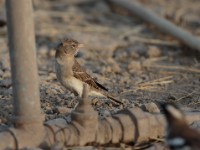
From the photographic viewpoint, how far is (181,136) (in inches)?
202

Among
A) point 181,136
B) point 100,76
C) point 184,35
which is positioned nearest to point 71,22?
point 184,35

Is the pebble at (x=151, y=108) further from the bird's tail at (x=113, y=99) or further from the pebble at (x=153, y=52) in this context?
the pebble at (x=153, y=52)

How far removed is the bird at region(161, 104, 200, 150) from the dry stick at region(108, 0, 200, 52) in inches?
199

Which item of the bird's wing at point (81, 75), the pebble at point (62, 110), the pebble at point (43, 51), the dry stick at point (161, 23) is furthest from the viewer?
the dry stick at point (161, 23)

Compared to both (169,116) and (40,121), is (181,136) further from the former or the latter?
(40,121)

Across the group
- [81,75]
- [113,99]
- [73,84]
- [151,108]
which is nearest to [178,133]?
[151,108]

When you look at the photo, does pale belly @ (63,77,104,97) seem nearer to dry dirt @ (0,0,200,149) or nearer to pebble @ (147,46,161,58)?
dry dirt @ (0,0,200,149)

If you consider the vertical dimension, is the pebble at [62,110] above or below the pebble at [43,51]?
below

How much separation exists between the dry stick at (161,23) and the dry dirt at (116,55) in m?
0.21

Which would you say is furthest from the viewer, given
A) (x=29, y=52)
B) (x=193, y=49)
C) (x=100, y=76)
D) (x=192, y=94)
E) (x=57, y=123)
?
(x=193, y=49)

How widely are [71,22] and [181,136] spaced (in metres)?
7.56

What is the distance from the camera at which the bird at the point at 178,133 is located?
16.5ft

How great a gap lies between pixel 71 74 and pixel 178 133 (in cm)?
274

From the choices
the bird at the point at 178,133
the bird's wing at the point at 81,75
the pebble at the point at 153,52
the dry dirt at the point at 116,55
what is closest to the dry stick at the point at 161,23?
the dry dirt at the point at 116,55
